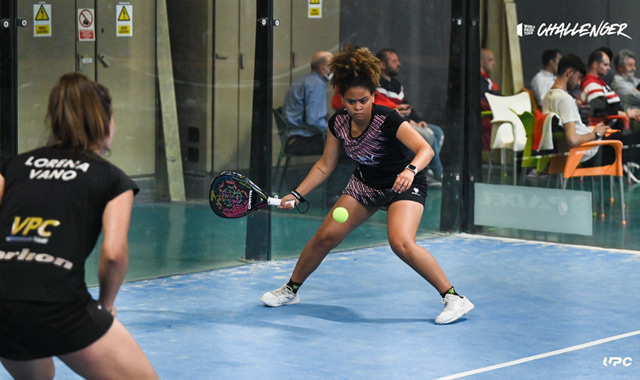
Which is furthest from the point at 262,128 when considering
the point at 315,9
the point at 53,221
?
the point at 53,221

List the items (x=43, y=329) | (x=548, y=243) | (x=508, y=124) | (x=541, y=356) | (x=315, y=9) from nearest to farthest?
1. (x=43, y=329)
2. (x=541, y=356)
3. (x=315, y=9)
4. (x=548, y=243)
5. (x=508, y=124)

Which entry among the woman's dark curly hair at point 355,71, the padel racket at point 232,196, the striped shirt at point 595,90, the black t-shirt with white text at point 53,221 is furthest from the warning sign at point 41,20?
the striped shirt at point 595,90

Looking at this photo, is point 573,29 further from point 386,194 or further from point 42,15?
point 42,15

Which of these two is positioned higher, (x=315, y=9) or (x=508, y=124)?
(x=315, y=9)

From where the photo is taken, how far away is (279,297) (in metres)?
7.10

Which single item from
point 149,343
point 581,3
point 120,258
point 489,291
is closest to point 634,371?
point 489,291

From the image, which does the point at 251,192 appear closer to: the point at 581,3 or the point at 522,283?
the point at 522,283

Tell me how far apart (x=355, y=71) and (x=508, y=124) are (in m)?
3.76

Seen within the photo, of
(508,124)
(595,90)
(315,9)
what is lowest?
(508,124)

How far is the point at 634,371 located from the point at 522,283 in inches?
94.2

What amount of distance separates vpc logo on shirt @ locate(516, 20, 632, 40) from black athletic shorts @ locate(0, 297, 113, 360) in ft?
22.2

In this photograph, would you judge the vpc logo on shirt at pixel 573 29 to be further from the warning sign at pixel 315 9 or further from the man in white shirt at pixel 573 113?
the warning sign at pixel 315 9

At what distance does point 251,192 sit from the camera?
6.62 meters

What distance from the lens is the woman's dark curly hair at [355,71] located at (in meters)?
6.49
